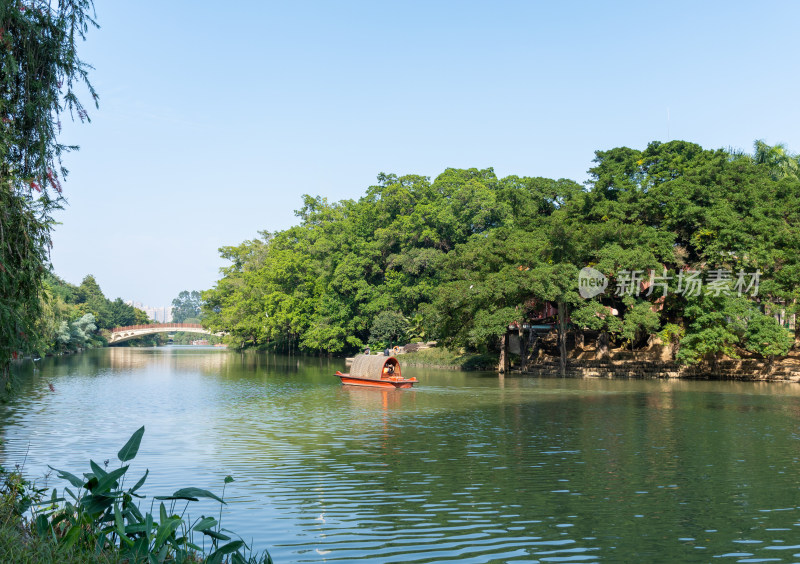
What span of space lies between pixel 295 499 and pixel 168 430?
404 inches

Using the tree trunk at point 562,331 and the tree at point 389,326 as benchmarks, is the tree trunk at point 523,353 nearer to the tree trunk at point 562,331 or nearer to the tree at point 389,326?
the tree trunk at point 562,331

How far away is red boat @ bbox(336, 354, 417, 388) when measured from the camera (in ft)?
→ 118

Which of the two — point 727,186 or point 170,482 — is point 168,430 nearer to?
point 170,482

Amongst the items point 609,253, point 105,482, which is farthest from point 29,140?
point 609,253

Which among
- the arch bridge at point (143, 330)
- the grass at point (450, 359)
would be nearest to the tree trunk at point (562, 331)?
the grass at point (450, 359)

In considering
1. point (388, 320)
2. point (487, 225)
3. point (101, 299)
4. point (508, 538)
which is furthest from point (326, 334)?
point (101, 299)

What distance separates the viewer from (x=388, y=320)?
60.9 m

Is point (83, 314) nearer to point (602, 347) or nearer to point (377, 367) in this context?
point (377, 367)

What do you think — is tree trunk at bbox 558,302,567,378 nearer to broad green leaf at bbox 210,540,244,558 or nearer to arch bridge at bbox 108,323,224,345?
broad green leaf at bbox 210,540,244,558

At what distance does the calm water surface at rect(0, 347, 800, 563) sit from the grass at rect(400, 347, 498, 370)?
67.1ft

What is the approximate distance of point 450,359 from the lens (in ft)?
182

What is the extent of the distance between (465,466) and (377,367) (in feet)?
68.8

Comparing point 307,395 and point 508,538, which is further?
point 307,395

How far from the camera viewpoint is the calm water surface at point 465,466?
32.9 feet
